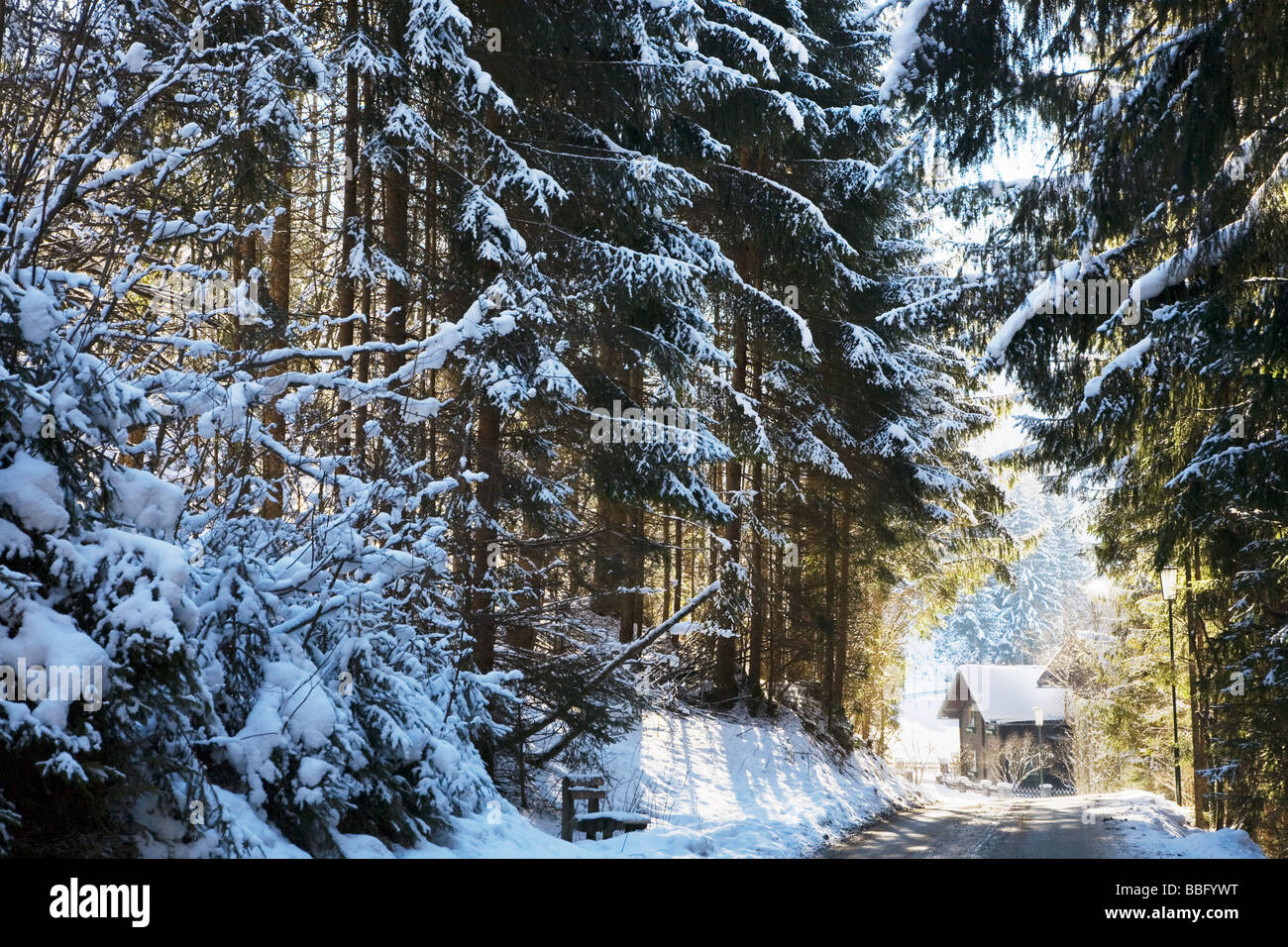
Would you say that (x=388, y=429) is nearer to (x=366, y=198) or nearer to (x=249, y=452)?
(x=249, y=452)

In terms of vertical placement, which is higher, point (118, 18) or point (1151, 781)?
point (118, 18)

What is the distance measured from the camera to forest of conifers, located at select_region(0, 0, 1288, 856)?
14.0 feet

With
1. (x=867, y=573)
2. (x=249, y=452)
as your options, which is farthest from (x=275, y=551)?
(x=867, y=573)

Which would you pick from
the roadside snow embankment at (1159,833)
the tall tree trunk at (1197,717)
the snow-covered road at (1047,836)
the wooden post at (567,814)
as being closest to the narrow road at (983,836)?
the snow-covered road at (1047,836)

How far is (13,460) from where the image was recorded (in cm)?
396

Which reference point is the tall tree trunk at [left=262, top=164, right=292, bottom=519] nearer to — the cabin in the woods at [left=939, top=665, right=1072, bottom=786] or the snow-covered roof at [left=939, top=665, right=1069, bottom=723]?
the cabin in the woods at [left=939, top=665, right=1072, bottom=786]

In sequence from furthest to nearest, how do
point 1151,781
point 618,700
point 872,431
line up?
point 1151,781
point 872,431
point 618,700

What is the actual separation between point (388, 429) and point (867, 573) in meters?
16.6

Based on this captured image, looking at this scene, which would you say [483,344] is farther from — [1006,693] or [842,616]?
[1006,693]

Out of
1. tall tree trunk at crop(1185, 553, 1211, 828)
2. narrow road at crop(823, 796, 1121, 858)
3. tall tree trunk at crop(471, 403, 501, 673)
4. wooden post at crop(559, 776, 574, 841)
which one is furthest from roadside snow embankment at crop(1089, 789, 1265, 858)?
tall tree trunk at crop(471, 403, 501, 673)

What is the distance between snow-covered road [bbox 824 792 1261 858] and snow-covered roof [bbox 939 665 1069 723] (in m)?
30.9

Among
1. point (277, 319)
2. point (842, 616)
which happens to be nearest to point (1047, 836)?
point (842, 616)

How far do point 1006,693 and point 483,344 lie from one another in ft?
162

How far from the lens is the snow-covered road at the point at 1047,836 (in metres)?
11.0
